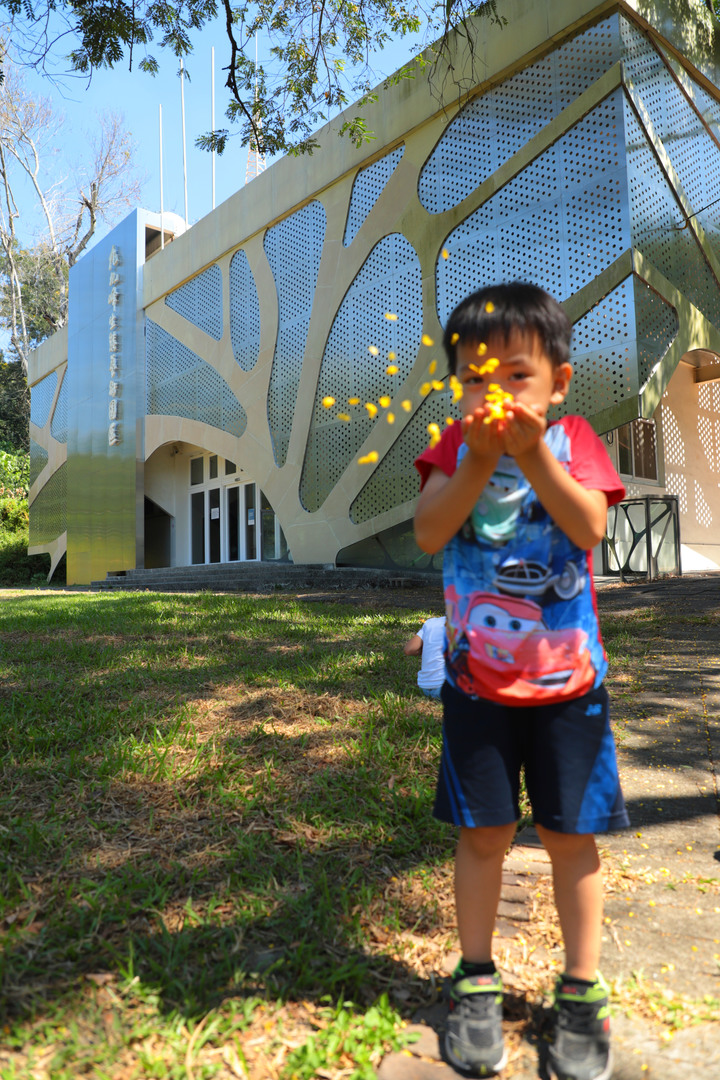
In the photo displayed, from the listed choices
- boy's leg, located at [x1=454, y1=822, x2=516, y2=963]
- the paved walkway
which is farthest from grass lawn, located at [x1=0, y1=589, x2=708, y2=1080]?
boy's leg, located at [x1=454, y1=822, x2=516, y2=963]

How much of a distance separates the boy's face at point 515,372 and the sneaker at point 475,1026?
3.70 feet

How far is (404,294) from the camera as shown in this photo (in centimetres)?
1258

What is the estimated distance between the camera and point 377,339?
43.0ft

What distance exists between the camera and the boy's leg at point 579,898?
1.39 metres

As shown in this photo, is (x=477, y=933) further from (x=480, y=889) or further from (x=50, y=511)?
(x=50, y=511)

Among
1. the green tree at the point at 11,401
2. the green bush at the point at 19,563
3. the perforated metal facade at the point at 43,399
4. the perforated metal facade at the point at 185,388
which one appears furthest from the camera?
the green tree at the point at 11,401

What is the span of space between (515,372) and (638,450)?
13.4m

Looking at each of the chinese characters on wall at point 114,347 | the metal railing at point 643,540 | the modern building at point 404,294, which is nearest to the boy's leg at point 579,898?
the modern building at point 404,294

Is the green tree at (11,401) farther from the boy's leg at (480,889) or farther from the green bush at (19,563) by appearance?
the boy's leg at (480,889)

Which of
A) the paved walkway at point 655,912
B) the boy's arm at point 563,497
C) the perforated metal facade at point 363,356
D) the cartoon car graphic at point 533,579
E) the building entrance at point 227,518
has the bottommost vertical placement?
the paved walkway at point 655,912

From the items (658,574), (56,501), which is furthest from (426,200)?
(56,501)

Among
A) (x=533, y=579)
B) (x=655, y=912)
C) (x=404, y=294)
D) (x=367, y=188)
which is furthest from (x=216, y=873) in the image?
(x=367, y=188)

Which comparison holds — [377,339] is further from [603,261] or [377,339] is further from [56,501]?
[56,501]

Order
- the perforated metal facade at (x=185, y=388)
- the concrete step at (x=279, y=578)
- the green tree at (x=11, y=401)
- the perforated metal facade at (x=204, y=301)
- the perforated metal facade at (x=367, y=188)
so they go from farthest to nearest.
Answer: the green tree at (x=11, y=401), the perforated metal facade at (x=204, y=301), the perforated metal facade at (x=185, y=388), the perforated metal facade at (x=367, y=188), the concrete step at (x=279, y=578)
